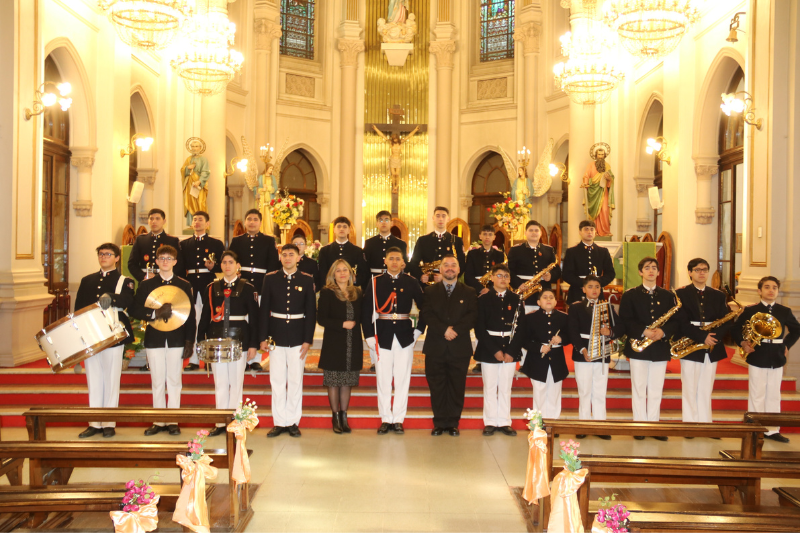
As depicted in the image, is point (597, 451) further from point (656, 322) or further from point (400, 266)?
point (400, 266)

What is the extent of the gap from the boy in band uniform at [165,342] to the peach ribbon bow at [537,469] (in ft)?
12.0

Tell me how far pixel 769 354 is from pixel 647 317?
1284mm

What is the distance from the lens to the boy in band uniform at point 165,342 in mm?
6645

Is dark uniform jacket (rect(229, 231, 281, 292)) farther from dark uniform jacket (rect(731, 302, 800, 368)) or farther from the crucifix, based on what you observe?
the crucifix

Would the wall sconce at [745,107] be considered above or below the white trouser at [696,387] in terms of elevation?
above

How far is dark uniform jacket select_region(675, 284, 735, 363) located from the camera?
274 inches

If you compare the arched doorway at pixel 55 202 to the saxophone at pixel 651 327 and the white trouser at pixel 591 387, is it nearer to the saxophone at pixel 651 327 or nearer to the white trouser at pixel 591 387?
the white trouser at pixel 591 387

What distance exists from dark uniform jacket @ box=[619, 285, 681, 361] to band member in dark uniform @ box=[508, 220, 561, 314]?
1377mm

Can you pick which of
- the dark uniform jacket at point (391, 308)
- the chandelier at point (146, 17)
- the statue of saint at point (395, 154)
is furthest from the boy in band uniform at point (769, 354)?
the statue of saint at point (395, 154)

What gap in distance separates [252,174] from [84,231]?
20.6 feet

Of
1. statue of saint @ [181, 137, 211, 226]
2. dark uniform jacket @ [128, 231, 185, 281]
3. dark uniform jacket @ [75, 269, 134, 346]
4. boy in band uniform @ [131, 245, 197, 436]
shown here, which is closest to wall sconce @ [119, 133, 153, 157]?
statue of saint @ [181, 137, 211, 226]

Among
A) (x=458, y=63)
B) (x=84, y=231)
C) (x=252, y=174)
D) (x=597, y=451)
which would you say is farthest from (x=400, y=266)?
(x=458, y=63)

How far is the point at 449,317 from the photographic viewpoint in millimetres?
7059

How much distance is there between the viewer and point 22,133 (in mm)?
8930
